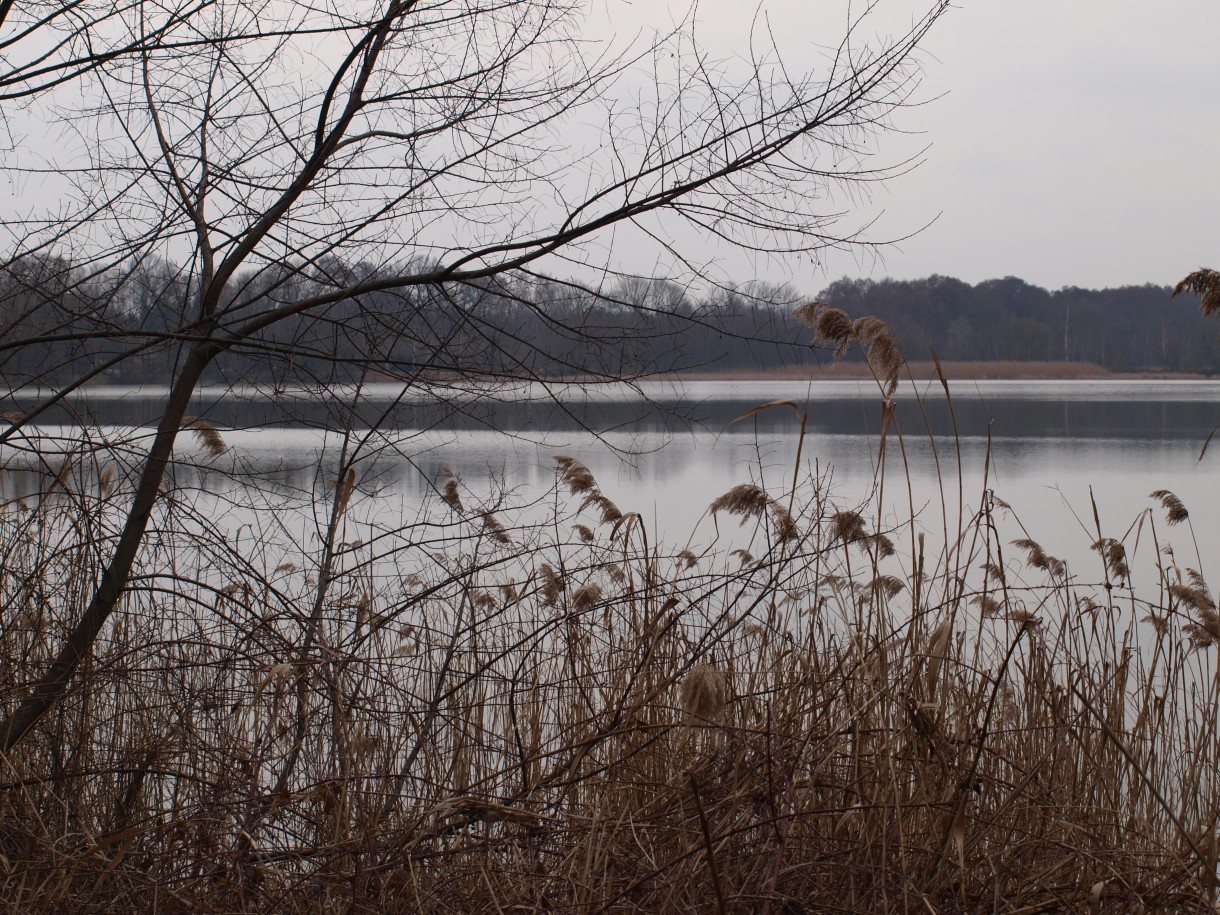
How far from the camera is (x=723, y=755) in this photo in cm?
236

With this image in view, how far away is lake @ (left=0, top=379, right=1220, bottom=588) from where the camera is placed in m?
3.11

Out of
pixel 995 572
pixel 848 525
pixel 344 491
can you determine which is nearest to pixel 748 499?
pixel 848 525

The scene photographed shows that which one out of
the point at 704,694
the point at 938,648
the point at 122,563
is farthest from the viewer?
the point at 122,563

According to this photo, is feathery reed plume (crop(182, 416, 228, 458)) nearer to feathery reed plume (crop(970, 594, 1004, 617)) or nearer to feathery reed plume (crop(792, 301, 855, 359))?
feathery reed plume (crop(792, 301, 855, 359))

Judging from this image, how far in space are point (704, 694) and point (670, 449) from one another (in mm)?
16441

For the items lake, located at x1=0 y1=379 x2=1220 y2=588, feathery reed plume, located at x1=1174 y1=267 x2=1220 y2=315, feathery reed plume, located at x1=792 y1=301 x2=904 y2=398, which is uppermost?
feathery reed plume, located at x1=1174 y1=267 x2=1220 y2=315

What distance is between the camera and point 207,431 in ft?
10.2

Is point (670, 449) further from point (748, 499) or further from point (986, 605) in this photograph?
point (986, 605)

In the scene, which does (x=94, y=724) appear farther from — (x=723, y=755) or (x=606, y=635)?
(x=606, y=635)

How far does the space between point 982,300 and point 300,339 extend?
55.4 m

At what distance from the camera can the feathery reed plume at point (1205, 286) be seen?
13.2 feet

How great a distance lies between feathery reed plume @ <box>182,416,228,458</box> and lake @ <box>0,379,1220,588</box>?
0.21 feet

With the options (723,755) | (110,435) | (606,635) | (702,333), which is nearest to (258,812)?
(723,755)

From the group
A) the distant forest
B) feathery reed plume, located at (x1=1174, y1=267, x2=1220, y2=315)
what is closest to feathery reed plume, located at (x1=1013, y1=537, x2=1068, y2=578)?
feathery reed plume, located at (x1=1174, y1=267, x2=1220, y2=315)
